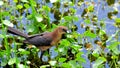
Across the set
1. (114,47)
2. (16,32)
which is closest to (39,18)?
(16,32)

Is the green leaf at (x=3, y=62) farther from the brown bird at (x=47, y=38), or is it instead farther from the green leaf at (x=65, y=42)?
the green leaf at (x=65, y=42)

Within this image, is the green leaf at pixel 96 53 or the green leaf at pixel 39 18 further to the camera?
the green leaf at pixel 39 18

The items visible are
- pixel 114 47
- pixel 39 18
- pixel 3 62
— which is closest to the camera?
pixel 114 47

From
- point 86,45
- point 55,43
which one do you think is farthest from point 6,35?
point 86,45

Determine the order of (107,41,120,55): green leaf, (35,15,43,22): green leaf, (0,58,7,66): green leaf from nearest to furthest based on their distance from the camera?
1. (107,41,120,55): green leaf
2. (0,58,7,66): green leaf
3. (35,15,43,22): green leaf

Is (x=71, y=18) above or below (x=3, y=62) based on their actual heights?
above

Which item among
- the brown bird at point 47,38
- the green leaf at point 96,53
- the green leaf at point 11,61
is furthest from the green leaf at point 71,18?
the green leaf at point 11,61

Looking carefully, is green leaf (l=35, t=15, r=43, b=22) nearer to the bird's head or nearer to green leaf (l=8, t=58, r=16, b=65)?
the bird's head

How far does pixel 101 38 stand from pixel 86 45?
10cm

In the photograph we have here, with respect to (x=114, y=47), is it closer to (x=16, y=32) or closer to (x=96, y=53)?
(x=96, y=53)

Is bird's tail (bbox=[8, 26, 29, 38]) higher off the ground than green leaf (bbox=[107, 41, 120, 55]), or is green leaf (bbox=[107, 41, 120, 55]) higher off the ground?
bird's tail (bbox=[8, 26, 29, 38])

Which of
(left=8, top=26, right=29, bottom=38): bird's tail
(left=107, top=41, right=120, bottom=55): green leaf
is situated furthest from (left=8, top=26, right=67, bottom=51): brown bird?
(left=107, top=41, right=120, bottom=55): green leaf

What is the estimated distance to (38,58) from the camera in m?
2.69

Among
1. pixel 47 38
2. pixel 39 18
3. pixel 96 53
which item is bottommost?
Answer: pixel 96 53
